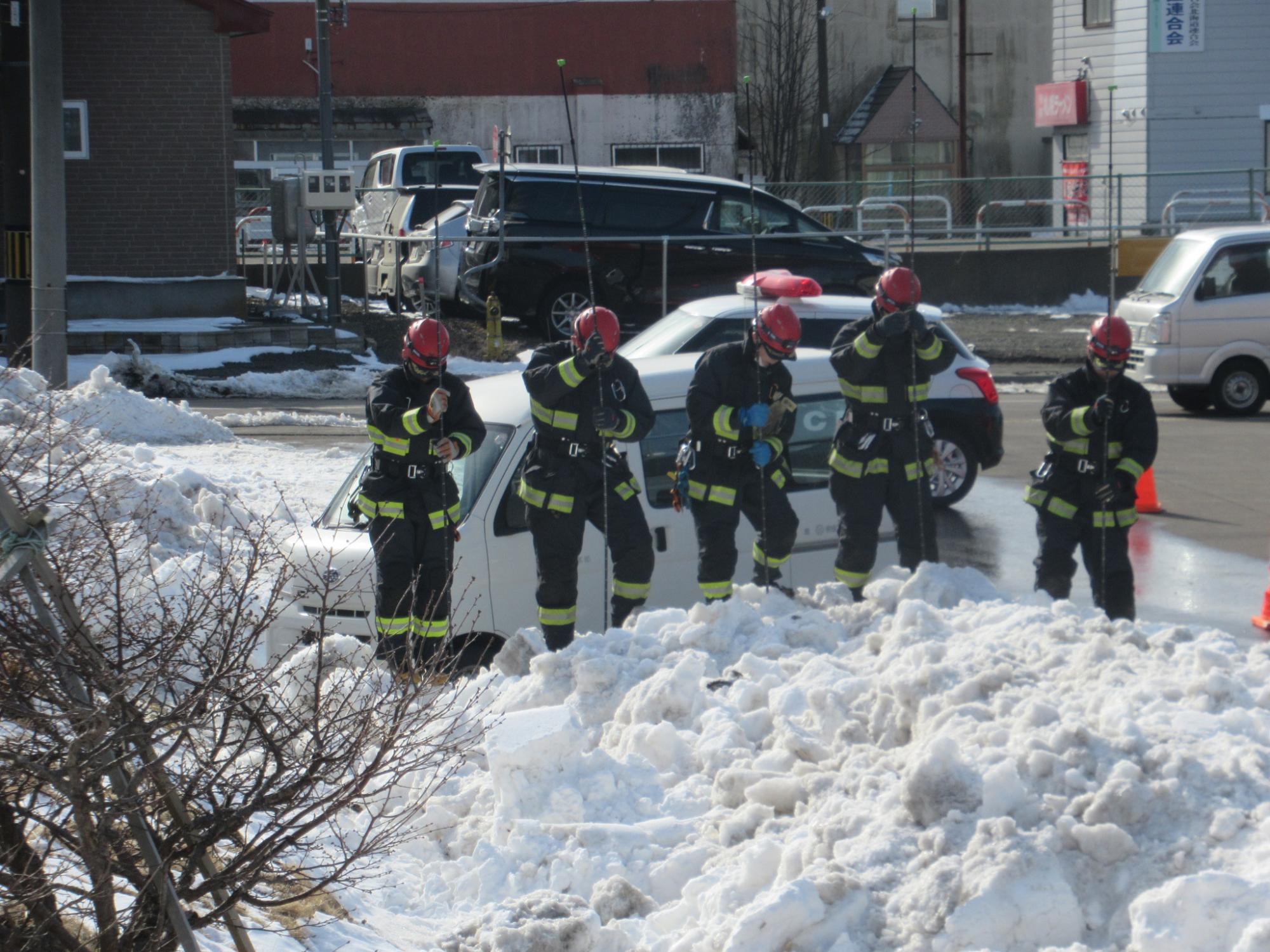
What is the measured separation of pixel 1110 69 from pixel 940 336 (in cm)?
2786

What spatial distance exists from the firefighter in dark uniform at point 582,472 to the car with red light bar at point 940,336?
306 centimetres

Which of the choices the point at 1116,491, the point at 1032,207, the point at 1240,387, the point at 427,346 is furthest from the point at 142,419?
the point at 1032,207

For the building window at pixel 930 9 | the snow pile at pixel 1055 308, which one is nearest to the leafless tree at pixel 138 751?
the snow pile at pixel 1055 308

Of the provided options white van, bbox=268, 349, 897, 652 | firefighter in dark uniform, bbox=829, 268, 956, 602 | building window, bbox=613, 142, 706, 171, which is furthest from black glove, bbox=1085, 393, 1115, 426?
building window, bbox=613, 142, 706, 171

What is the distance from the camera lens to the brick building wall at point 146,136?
64.6 ft

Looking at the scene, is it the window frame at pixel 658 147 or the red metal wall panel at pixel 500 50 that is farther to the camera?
the window frame at pixel 658 147

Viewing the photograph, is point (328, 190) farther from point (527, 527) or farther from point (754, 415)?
point (754, 415)

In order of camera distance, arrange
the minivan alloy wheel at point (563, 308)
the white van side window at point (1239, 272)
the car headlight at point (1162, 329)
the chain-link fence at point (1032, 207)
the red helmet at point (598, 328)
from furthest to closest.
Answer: the chain-link fence at point (1032, 207) → the minivan alloy wheel at point (563, 308) → the white van side window at point (1239, 272) → the car headlight at point (1162, 329) → the red helmet at point (598, 328)

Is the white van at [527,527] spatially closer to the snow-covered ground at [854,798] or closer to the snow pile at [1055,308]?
the snow-covered ground at [854,798]

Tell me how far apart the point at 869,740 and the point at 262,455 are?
27.3 feet

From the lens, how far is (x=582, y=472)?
7047 millimetres

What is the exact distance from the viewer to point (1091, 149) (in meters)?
36.3

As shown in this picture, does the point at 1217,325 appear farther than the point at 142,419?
Yes

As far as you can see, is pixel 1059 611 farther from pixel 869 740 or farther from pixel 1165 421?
pixel 1165 421
